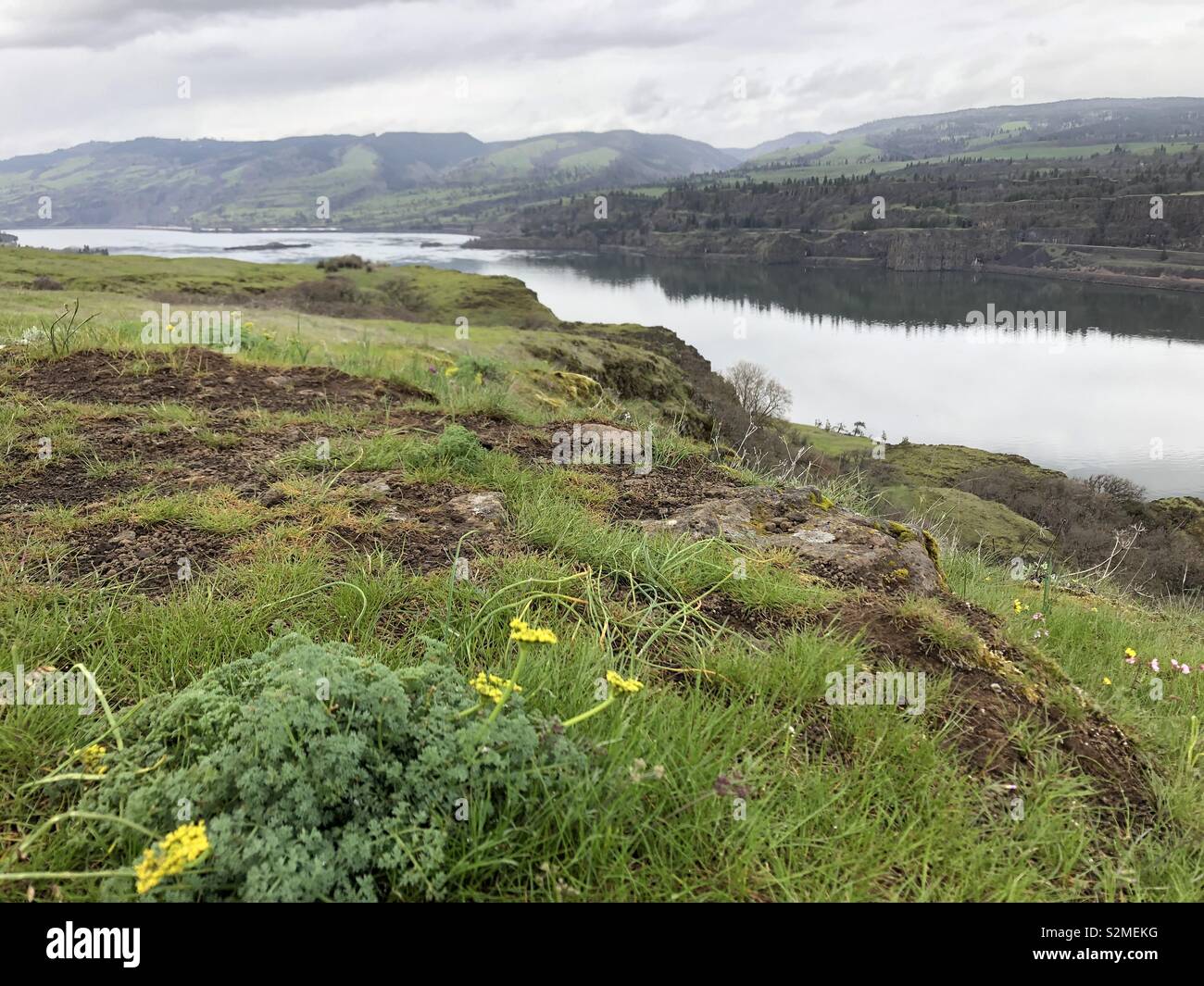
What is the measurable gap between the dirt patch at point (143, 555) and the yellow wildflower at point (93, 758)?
4.01 feet

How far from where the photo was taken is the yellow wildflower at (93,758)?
210cm

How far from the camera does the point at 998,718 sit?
2904mm

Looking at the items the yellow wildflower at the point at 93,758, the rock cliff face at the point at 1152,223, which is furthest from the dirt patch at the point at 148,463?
the rock cliff face at the point at 1152,223

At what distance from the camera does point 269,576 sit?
3.25 meters

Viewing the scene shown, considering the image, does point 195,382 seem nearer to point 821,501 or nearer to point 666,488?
point 666,488

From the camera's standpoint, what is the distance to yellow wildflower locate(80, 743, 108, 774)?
210cm

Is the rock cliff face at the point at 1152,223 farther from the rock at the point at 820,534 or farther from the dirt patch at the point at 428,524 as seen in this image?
the dirt patch at the point at 428,524

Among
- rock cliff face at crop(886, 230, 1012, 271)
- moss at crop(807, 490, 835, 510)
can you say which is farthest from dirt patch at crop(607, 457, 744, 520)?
rock cliff face at crop(886, 230, 1012, 271)

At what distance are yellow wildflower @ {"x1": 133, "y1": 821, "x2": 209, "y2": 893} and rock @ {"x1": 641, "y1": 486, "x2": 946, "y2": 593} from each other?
9.69ft

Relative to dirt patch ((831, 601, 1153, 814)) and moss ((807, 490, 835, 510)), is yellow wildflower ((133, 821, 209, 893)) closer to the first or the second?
dirt patch ((831, 601, 1153, 814))
